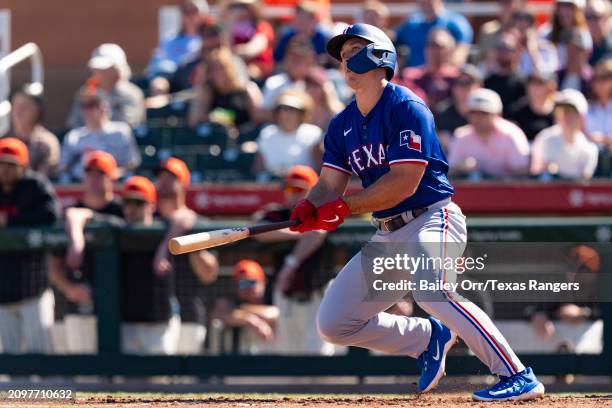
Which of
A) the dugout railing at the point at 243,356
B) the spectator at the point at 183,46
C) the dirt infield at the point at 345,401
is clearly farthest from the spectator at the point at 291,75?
the dirt infield at the point at 345,401

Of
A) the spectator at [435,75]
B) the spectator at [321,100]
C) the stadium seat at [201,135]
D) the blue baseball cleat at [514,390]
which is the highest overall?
the spectator at [435,75]

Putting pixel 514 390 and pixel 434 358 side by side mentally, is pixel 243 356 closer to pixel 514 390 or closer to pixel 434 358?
pixel 434 358

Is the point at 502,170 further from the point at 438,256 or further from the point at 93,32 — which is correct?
the point at 93,32

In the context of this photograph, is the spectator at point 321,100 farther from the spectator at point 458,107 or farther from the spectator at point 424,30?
the spectator at point 424,30

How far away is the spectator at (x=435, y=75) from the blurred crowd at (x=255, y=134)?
1 cm

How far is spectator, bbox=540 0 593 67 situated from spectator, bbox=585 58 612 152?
0.63 m

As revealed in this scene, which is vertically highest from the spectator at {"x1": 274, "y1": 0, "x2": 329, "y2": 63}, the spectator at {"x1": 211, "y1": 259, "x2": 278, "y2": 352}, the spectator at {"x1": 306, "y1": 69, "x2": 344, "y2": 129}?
the spectator at {"x1": 274, "y1": 0, "x2": 329, "y2": 63}

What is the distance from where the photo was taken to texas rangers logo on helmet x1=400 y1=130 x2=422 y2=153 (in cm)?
555

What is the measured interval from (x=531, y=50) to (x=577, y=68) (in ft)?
1.61

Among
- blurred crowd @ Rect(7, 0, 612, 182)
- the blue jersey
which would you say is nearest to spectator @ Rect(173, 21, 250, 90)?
blurred crowd @ Rect(7, 0, 612, 182)

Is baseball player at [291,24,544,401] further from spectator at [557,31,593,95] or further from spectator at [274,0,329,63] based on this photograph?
spectator at [274,0,329,63]

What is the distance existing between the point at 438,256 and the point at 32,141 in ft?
18.7

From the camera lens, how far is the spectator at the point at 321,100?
1038cm

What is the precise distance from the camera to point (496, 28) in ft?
37.8
